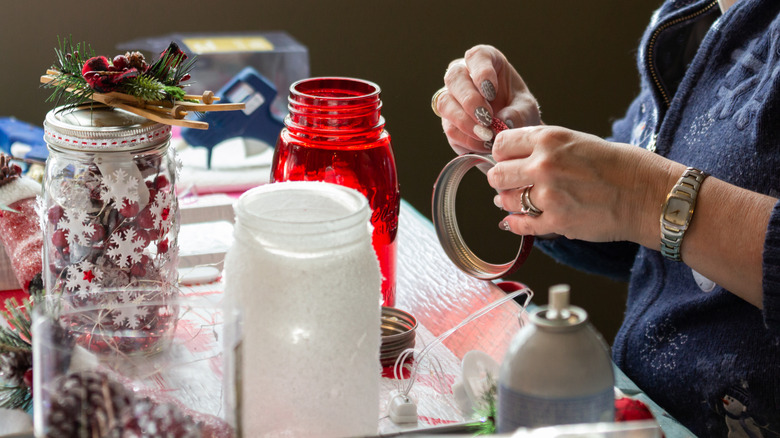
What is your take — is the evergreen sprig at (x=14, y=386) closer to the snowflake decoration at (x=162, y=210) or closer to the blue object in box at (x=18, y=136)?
the snowflake decoration at (x=162, y=210)

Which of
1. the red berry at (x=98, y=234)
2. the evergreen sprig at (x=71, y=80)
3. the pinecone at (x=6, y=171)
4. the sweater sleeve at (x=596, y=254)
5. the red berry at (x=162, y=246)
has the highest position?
the evergreen sprig at (x=71, y=80)

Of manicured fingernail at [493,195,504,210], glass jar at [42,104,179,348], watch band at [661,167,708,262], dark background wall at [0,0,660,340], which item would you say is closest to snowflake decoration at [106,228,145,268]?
glass jar at [42,104,179,348]

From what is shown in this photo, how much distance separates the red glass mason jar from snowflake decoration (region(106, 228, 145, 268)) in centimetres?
20

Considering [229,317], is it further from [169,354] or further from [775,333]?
[775,333]

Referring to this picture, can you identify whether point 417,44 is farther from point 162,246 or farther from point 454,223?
point 162,246

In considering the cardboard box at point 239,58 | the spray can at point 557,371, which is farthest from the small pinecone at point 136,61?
the cardboard box at point 239,58

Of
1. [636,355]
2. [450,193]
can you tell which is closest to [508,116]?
[450,193]

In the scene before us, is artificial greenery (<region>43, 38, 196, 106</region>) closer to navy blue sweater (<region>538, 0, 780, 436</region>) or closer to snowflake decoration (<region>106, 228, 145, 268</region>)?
snowflake decoration (<region>106, 228, 145, 268</region>)

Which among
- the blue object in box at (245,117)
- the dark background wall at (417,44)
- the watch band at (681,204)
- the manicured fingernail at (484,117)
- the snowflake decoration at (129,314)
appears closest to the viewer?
the snowflake decoration at (129,314)

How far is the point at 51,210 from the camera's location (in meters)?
0.71

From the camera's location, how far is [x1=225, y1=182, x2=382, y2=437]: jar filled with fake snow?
1.73 feet

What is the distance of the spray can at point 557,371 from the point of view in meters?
0.44

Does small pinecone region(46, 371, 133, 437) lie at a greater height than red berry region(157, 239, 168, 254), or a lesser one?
greater

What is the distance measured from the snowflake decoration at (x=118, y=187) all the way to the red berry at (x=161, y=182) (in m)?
0.03
